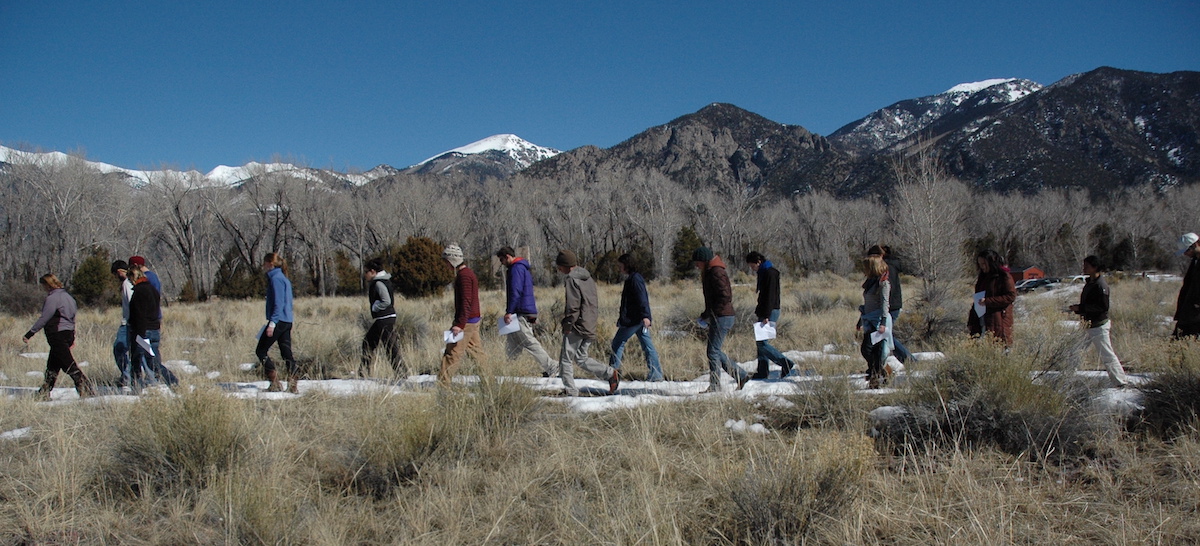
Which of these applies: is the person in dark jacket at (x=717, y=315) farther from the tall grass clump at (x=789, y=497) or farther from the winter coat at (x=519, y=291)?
the tall grass clump at (x=789, y=497)

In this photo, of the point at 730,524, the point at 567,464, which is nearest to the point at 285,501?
the point at 567,464

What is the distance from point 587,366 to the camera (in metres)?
6.30

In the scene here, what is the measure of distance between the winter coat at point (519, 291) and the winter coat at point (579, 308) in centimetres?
37

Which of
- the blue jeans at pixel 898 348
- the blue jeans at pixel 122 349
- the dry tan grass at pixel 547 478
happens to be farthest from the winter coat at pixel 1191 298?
the blue jeans at pixel 122 349

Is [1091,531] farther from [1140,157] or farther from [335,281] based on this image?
[1140,157]

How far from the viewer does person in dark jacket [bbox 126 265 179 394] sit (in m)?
6.45

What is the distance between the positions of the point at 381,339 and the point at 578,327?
2366 mm

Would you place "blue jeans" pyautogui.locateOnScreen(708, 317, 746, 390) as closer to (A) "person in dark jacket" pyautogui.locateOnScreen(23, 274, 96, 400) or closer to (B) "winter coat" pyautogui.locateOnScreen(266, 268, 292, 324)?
(B) "winter coat" pyautogui.locateOnScreen(266, 268, 292, 324)

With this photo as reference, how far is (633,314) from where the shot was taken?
6539 mm

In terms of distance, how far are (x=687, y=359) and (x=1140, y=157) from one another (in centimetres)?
11067

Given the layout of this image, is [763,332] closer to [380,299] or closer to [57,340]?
[380,299]

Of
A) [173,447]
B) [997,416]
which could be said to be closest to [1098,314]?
[997,416]

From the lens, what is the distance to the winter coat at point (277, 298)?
6488 millimetres

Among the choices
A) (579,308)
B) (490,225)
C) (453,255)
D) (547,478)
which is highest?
(490,225)
